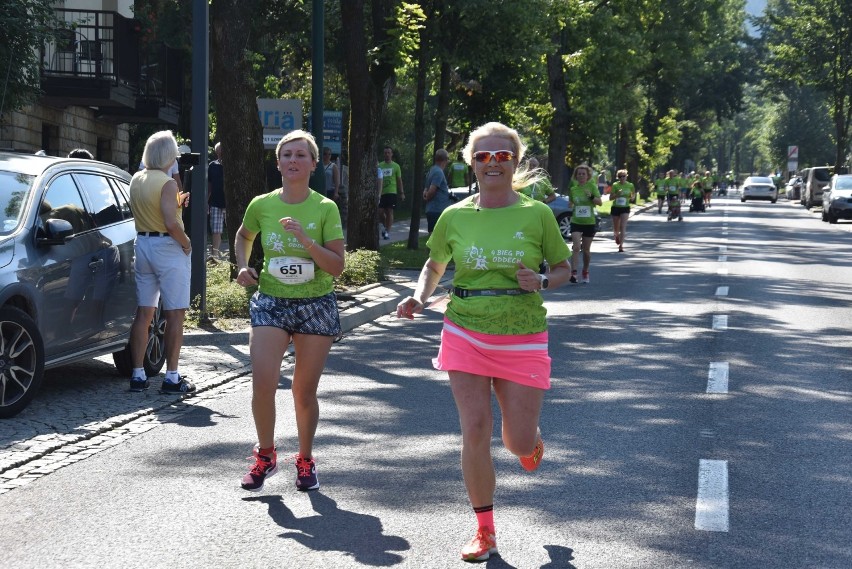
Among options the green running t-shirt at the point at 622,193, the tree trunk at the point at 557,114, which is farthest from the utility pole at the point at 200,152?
the tree trunk at the point at 557,114

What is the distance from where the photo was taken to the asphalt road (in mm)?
5734

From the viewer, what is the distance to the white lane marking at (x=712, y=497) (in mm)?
6117

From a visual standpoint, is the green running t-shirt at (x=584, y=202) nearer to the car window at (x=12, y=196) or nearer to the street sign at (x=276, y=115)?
the street sign at (x=276, y=115)

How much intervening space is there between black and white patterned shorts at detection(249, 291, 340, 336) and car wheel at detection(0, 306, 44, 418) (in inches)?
94.6

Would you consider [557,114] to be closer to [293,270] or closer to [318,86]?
[318,86]

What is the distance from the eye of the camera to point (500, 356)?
5.61 meters

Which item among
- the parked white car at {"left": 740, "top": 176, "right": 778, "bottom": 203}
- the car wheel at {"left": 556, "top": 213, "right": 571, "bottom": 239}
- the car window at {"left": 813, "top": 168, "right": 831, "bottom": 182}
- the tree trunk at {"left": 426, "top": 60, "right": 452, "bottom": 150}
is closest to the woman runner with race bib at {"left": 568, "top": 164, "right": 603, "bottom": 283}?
the tree trunk at {"left": 426, "top": 60, "right": 452, "bottom": 150}

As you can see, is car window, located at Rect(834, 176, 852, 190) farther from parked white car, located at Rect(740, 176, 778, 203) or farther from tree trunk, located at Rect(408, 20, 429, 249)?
parked white car, located at Rect(740, 176, 778, 203)

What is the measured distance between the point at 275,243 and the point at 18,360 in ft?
8.99

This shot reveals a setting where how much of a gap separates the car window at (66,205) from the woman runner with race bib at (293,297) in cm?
315

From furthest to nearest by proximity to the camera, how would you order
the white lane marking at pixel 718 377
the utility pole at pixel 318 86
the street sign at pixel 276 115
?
the street sign at pixel 276 115 → the utility pole at pixel 318 86 → the white lane marking at pixel 718 377

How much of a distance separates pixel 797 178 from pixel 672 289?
226ft

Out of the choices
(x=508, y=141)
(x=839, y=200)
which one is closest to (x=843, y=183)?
(x=839, y=200)

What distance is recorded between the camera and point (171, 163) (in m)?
9.98
